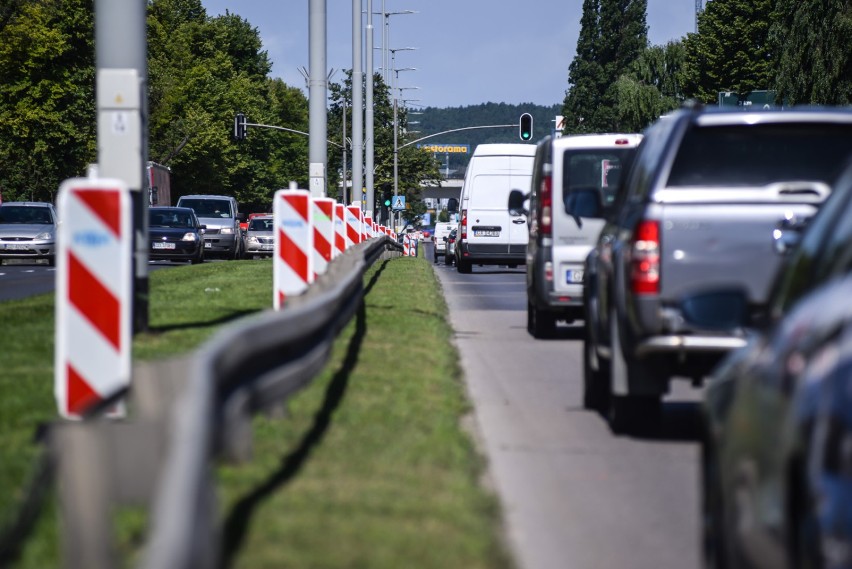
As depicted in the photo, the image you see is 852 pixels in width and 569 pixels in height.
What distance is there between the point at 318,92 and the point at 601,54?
94.0m

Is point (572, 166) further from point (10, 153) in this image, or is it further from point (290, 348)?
point (10, 153)

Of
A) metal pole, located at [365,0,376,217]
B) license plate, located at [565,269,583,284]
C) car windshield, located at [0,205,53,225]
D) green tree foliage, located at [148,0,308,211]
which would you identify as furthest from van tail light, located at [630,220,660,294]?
green tree foliage, located at [148,0,308,211]

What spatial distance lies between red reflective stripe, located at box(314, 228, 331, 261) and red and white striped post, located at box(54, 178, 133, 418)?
32.6 ft

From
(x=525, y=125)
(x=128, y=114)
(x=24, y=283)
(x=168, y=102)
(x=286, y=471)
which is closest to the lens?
(x=286, y=471)

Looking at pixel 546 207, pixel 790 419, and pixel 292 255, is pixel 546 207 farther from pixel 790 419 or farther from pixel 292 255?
pixel 790 419

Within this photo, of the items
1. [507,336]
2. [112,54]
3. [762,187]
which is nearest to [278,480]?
[762,187]

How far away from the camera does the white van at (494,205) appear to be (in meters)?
32.5

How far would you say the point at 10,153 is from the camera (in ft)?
216

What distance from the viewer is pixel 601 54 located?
116312 mm

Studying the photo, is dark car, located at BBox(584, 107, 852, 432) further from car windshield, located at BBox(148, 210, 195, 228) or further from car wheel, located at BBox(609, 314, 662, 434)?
car windshield, located at BBox(148, 210, 195, 228)

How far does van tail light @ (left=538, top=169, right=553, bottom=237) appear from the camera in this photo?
16047 mm

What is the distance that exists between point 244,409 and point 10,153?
6146 centimetres

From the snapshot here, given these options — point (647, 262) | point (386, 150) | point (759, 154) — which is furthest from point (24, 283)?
point (386, 150)

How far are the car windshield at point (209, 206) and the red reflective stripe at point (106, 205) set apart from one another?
4260cm
